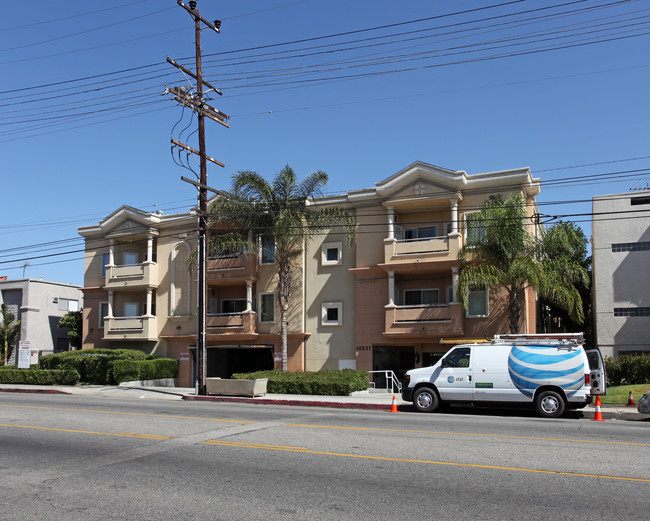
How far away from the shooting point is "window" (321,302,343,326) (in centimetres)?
3147

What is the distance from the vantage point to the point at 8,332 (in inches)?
1638

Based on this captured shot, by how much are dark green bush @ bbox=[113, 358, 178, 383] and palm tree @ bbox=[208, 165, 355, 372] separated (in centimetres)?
703

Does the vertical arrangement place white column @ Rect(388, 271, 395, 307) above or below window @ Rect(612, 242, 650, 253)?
below

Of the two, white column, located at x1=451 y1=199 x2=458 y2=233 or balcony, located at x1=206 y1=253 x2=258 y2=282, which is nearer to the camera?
white column, located at x1=451 y1=199 x2=458 y2=233

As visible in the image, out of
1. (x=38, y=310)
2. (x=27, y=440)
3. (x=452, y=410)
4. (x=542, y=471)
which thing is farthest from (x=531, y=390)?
(x=38, y=310)

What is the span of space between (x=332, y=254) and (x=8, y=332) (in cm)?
A: 2398

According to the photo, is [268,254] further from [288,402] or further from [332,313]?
[288,402]

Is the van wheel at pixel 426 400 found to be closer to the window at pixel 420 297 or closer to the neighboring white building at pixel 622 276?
the window at pixel 420 297

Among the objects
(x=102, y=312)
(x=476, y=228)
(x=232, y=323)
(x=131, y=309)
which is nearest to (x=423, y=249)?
(x=476, y=228)

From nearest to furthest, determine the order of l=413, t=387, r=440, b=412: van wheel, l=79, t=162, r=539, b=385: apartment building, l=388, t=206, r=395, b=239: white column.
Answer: l=413, t=387, r=440, b=412: van wheel < l=79, t=162, r=539, b=385: apartment building < l=388, t=206, r=395, b=239: white column

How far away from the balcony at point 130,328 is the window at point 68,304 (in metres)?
9.31

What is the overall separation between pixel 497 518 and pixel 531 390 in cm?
1083

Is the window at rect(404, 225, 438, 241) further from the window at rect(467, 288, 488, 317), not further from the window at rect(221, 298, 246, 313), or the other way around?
the window at rect(221, 298, 246, 313)

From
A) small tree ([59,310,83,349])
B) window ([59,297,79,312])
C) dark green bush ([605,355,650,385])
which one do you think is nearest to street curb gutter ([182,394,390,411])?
dark green bush ([605,355,650,385])
